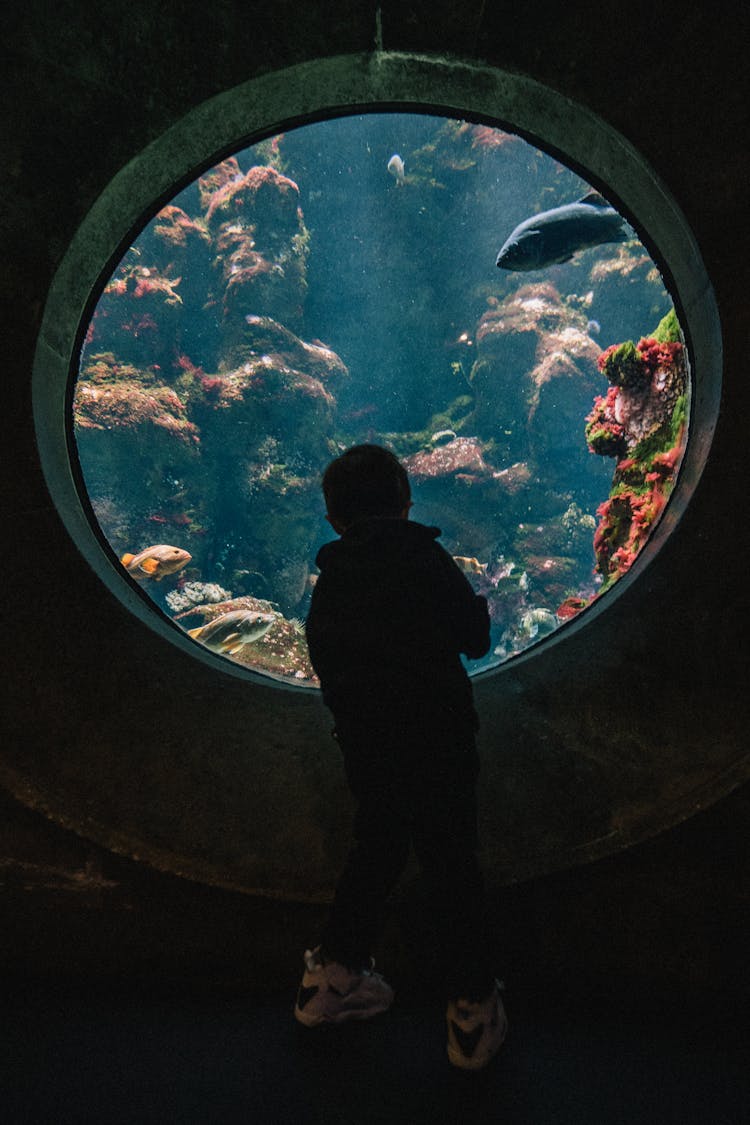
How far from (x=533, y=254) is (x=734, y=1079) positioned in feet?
18.9

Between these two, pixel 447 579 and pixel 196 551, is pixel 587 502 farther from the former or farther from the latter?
pixel 447 579

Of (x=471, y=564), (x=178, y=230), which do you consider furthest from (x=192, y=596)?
(x=178, y=230)

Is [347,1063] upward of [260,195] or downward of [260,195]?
downward

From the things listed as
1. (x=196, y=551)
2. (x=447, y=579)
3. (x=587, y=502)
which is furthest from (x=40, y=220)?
(x=587, y=502)

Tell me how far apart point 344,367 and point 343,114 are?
79.7 ft

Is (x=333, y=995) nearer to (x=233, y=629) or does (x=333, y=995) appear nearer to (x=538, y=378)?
(x=233, y=629)

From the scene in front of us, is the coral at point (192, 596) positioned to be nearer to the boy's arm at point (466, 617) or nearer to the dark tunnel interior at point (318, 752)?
the dark tunnel interior at point (318, 752)

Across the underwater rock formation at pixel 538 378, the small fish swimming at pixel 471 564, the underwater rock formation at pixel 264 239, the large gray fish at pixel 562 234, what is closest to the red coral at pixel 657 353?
the large gray fish at pixel 562 234

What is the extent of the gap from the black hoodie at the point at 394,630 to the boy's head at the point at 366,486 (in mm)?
112

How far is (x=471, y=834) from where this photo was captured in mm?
1577

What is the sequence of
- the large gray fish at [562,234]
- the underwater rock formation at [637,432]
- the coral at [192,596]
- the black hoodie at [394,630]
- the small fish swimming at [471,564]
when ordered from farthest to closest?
the coral at [192,596]
the small fish swimming at [471,564]
the large gray fish at [562,234]
the underwater rock formation at [637,432]
the black hoodie at [394,630]

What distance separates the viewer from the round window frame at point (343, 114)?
1.82 m

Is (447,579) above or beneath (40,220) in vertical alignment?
beneath

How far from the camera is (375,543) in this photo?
1777 mm
